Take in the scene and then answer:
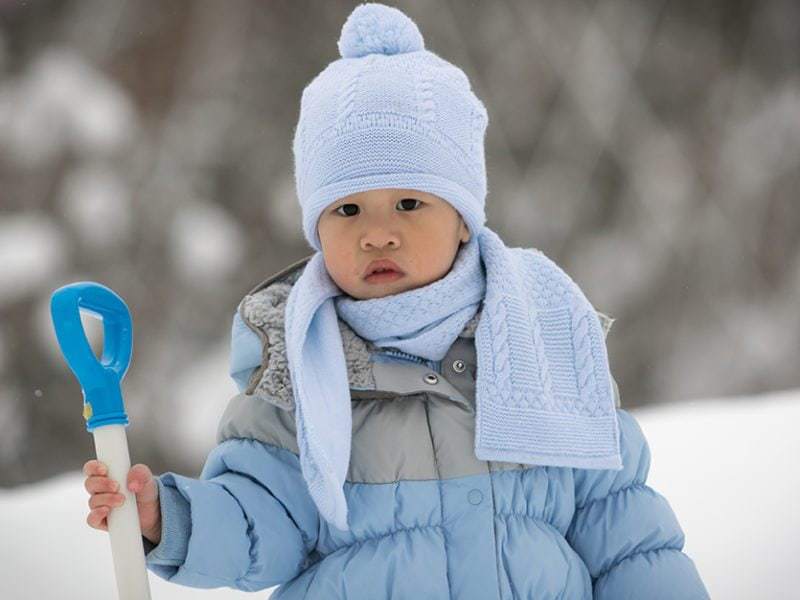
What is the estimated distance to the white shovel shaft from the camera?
3.26ft

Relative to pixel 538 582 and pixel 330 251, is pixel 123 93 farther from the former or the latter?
pixel 538 582

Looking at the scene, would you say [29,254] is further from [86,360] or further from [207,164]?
[86,360]

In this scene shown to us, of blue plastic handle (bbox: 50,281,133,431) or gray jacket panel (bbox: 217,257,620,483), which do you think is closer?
blue plastic handle (bbox: 50,281,133,431)

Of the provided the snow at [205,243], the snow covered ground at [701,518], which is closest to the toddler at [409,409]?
the snow covered ground at [701,518]

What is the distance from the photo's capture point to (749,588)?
1.64 meters

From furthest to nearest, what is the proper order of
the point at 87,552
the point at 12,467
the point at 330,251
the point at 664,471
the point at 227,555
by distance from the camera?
the point at 12,467 < the point at 664,471 < the point at 87,552 < the point at 330,251 < the point at 227,555

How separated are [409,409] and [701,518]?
920 mm

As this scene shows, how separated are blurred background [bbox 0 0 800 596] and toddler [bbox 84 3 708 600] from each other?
1200mm

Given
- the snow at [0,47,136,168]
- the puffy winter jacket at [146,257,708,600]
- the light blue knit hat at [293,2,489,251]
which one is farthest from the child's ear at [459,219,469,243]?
the snow at [0,47,136,168]

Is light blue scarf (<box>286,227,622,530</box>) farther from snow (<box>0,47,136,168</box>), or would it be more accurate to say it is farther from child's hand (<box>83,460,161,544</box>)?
snow (<box>0,47,136,168</box>)

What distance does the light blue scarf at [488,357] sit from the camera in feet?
3.79

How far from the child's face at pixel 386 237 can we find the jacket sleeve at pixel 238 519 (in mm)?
144

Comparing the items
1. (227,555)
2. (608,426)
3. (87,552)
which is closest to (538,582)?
(608,426)

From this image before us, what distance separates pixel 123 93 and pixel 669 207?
139cm
